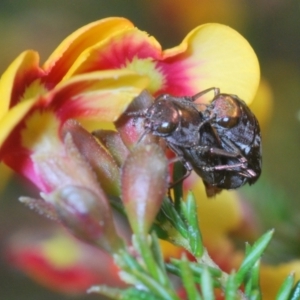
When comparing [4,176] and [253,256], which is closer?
[253,256]

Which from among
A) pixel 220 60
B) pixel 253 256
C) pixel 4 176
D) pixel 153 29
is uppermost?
pixel 220 60

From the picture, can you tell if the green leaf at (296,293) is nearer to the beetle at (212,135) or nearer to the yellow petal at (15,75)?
the beetle at (212,135)

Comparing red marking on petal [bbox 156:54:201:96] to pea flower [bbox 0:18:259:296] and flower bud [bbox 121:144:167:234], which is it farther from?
flower bud [bbox 121:144:167:234]

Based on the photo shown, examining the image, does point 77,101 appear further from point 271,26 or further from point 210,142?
point 271,26

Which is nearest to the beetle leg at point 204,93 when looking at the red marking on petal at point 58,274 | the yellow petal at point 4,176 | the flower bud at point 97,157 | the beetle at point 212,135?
the beetle at point 212,135

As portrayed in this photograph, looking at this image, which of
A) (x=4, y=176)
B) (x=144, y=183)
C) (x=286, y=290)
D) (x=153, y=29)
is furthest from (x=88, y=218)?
(x=153, y=29)

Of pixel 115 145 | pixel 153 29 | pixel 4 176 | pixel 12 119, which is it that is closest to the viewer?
pixel 12 119

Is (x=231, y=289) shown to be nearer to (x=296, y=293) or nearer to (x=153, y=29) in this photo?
(x=296, y=293)
